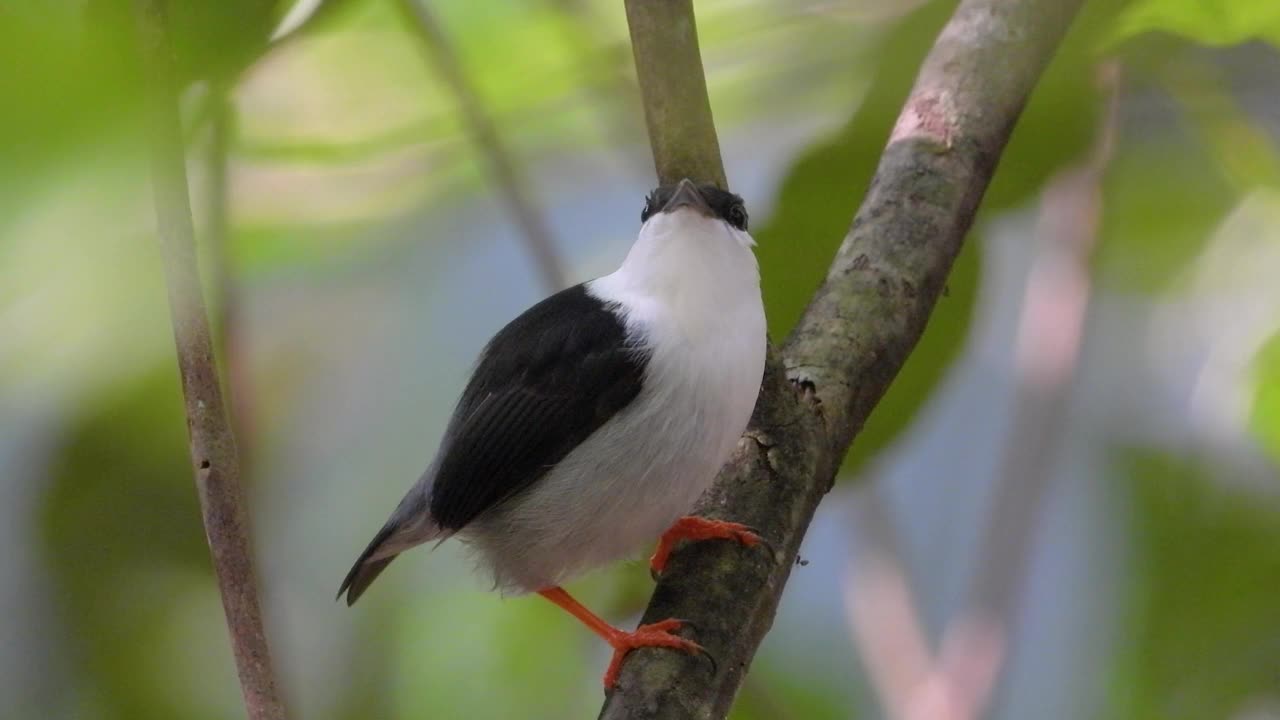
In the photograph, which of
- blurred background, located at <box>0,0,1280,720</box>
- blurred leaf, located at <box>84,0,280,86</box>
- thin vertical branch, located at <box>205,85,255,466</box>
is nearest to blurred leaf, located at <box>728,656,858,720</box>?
blurred background, located at <box>0,0,1280,720</box>

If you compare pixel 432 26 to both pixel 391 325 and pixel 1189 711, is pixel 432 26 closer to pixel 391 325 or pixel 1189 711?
pixel 391 325

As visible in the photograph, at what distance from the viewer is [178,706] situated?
7.69ft

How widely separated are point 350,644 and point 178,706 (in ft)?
1.19

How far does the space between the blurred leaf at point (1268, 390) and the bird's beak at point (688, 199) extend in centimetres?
94

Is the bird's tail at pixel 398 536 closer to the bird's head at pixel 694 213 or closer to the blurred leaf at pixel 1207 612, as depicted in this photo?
the bird's head at pixel 694 213

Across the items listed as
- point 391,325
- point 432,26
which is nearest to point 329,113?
point 432,26

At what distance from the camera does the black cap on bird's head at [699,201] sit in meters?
1.84

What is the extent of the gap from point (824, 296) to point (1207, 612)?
104 cm

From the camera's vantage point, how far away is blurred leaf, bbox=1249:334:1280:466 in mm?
1931

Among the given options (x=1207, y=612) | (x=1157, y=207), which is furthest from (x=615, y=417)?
(x=1157, y=207)

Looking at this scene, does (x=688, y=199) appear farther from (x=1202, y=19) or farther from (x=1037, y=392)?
(x=1037, y=392)

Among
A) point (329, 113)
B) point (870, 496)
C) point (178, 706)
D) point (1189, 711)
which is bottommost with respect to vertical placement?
point (178, 706)

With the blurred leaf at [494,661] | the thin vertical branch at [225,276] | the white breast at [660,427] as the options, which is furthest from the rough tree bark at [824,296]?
the blurred leaf at [494,661]

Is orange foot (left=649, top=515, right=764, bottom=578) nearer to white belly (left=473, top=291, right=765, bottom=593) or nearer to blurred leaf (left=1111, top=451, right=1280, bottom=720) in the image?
white belly (left=473, top=291, right=765, bottom=593)
